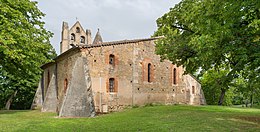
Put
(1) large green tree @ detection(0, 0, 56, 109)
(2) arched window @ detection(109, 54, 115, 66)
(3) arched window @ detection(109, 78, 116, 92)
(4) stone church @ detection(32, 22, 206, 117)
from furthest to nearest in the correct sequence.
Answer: (2) arched window @ detection(109, 54, 115, 66) → (3) arched window @ detection(109, 78, 116, 92) → (4) stone church @ detection(32, 22, 206, 117) → (1) large green tree @ detection(0, 0, 56, 109)

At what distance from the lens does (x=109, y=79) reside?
20938mm

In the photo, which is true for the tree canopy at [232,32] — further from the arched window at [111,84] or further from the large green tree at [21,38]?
the large green tree at [21,38]

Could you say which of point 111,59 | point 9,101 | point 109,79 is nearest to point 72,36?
point 9,101

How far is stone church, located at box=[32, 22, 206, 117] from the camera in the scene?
18.1m

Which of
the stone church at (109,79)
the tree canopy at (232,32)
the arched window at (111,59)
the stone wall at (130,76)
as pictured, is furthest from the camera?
the arched window at (111,59)

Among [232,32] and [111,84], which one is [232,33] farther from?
[111,84]

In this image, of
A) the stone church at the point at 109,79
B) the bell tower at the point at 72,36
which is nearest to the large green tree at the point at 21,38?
the stone church at the point at 109,79

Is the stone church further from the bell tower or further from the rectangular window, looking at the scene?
the bell tower

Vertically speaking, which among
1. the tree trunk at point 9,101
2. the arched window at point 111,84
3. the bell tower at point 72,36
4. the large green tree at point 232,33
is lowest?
the tree trunk at point 9,101

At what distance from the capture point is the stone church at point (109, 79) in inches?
712

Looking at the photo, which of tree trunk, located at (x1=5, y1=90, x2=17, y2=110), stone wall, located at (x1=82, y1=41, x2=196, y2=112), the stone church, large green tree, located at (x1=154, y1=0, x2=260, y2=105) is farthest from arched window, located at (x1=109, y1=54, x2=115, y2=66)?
tree trunk, located at (x1=5, y1=90, x2=17, y2=110)

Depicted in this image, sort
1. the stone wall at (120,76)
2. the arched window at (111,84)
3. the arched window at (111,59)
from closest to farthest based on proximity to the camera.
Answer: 1. the stone wall at (120,76)
2. the arched window at (111,84)
3. the arched window at (111,59)

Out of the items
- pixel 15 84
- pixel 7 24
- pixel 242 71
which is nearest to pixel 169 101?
pixel 242 71

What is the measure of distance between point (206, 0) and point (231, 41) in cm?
264
